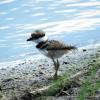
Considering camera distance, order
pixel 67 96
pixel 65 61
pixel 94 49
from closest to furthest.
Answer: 1. pixel 67 96
2. pixel 65 61
3. pixel 94 49

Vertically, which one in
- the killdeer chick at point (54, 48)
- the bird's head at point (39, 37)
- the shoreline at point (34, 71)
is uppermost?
the bird's head at point (39, 37)

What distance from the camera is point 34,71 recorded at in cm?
801

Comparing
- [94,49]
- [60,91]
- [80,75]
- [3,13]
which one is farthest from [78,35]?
[60,91]

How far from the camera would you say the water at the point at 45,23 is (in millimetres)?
9523

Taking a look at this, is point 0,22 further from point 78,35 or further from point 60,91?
point 60,91

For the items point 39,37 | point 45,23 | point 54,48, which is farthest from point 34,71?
point 45,23

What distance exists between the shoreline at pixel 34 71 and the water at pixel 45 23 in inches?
12.4

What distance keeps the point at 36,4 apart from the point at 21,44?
322 cm

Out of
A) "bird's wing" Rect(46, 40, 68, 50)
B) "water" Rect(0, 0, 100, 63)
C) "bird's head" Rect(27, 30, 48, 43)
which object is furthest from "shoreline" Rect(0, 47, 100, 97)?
"bird's head" Rect(27, 30, 48, 43)

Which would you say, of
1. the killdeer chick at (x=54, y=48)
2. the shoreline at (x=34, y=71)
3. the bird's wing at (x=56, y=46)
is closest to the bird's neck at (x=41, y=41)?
the killdeer chick at (x=54, y=48)

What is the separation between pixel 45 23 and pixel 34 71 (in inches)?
119

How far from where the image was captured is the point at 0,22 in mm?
10906

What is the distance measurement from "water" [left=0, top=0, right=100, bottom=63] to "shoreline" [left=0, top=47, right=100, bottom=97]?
314mm

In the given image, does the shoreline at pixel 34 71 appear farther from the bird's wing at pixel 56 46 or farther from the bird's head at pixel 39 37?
the bird's head at pixel 39 37
